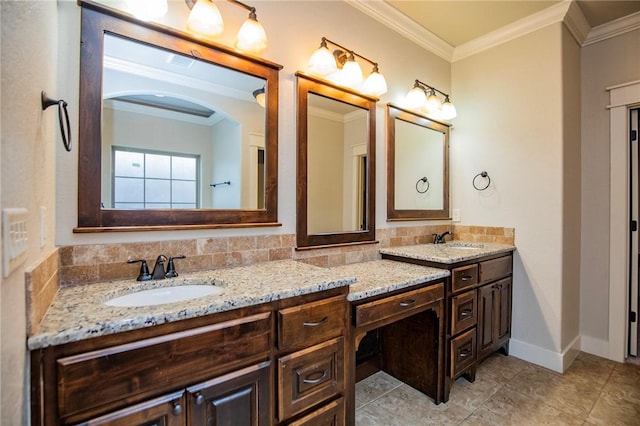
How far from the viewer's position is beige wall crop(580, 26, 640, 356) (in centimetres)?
263

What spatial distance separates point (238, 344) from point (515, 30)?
3.21 m

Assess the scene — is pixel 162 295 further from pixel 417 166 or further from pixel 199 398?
pixel 417 166

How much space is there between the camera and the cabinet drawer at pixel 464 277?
202 centimetres

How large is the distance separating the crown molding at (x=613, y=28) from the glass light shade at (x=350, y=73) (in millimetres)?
2285

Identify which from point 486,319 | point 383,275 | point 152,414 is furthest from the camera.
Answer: point 486,319

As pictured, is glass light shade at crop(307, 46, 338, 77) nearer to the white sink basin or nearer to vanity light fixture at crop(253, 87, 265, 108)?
vanity light fixture at crop(253, 87, 265, 108)

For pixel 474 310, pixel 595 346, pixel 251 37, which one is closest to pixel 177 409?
pixel 251 37

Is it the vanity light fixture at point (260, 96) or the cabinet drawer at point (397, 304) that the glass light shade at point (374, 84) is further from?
the cabinet drawer at point (397, 304)

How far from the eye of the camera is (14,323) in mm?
658

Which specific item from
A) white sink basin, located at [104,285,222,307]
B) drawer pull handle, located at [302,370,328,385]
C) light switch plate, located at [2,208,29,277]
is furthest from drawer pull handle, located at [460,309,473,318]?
light switch plate, located at [2,208,29,277]

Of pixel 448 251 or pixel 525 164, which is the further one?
pixel 525 164

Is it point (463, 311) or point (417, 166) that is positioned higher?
point (417, 166)

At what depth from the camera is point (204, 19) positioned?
4.76ft

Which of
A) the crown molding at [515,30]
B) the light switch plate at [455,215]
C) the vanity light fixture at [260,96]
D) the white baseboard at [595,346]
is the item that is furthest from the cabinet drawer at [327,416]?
the crown molding at [515,30]
